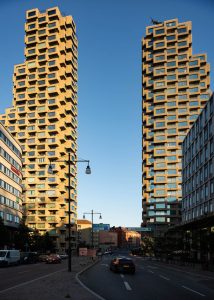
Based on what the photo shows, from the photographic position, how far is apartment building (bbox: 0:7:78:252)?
125000mm

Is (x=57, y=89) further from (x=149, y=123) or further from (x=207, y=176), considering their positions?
(x=207, y=176)

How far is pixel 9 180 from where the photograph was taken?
81812mm

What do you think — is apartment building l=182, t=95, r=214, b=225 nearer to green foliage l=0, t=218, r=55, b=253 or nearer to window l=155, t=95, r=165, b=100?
green foliage l=0, t=218, r=55, b=253

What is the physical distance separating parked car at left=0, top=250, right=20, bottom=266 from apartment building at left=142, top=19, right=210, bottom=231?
8318cm

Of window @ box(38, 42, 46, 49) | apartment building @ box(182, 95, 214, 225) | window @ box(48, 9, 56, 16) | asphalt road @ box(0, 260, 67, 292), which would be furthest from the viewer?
window @ box(48, 9, 56, 16)

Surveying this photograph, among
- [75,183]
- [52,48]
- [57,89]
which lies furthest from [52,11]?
[75,183]

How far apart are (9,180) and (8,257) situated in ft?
115

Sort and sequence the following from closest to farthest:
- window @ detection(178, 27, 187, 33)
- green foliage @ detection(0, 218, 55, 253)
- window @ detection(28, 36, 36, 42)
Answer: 1. green foliage @ detection(0, 218, 55, 253)
2. window @ detection(178, 27, 187, 33)
3. window @ detection(28, 36, 36, 42)

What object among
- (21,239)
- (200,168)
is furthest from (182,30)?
(21,239)

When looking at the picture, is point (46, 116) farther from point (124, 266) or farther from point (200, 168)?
point (124, 266)

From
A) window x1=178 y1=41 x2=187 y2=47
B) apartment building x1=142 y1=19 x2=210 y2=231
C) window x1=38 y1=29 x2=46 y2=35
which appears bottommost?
apartment building x1=142 y1=19 x2=210 y2=231

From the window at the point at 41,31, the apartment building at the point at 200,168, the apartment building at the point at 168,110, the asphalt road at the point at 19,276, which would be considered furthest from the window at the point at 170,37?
the asphalt road at the point at 19,276

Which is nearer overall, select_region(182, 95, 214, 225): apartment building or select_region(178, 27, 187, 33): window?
select_region(182, 95, 214, 225): apartment building

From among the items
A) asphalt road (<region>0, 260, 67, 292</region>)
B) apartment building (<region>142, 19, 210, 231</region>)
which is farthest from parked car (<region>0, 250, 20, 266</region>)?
apartment building (<region>142, 19, 210, 231</region>)
